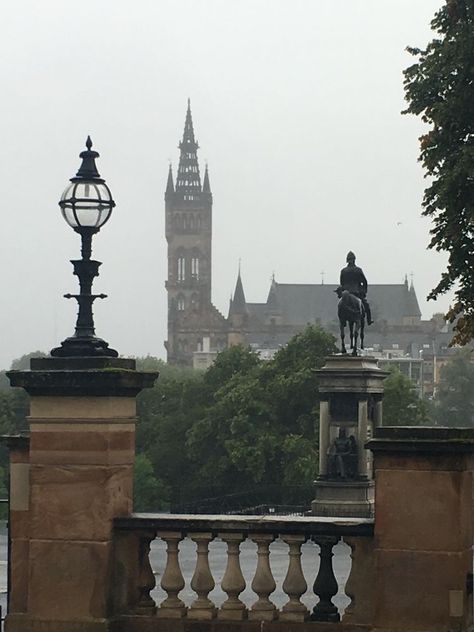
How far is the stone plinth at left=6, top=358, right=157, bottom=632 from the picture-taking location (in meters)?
9.98

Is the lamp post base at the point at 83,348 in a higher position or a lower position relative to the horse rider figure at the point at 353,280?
lower

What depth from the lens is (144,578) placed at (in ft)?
33.7

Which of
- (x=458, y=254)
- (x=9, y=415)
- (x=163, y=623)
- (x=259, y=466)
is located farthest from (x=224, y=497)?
(x=163, y=623)

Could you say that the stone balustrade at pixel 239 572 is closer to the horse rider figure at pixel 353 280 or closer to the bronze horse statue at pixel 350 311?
the bronze horse statue at pixel 350 311

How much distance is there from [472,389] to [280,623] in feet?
433

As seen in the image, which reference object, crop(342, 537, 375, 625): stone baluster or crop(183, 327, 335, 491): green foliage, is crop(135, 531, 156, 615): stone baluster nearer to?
crop(342, 537, 375, 625): stone baluster

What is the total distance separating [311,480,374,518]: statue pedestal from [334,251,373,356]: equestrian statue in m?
3.61

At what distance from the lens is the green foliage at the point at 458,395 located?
453 feet

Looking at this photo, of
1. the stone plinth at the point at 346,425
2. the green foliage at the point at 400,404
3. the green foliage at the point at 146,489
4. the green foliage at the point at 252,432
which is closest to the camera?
the stone plinth at the point at 346,425

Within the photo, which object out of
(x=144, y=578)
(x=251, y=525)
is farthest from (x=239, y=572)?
(x=144, y=578)

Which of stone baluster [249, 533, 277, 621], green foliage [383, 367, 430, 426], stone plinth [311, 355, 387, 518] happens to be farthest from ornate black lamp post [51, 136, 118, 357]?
green foliage [383, 367, 430, 426]

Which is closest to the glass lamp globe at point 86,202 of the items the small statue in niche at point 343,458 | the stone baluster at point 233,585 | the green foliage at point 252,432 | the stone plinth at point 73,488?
the stone plinth at point 73,488

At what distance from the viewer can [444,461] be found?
371 inches

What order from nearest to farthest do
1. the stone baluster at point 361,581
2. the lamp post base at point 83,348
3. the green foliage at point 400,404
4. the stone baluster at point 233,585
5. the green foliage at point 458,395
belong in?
the stone baluster at point 361,581 → the stone baluster at point 233,585 → the lamp post base at point 83,348 → the green foliage at point 400,404 → the green foliage at point 458,395
